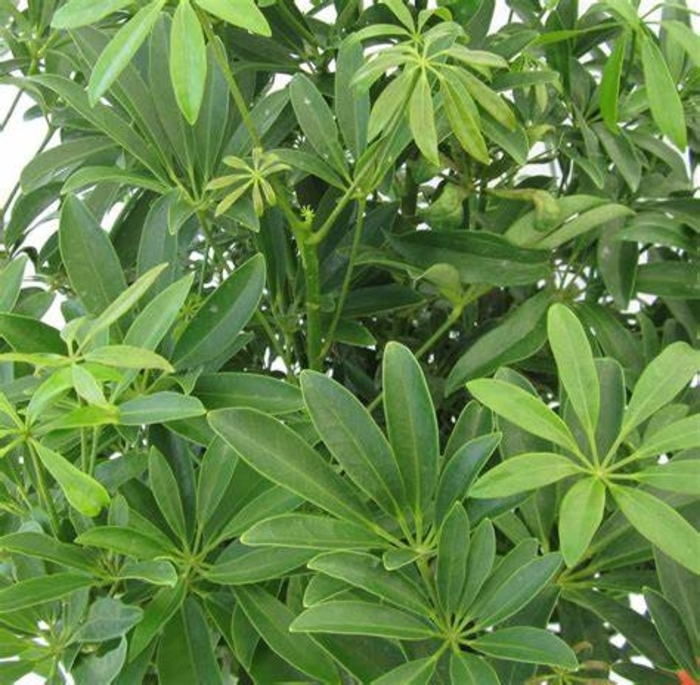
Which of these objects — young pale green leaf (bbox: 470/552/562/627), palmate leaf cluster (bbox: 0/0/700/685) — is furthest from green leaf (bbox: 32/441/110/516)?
young pale green leaf (bbox: 470/552/562/627)

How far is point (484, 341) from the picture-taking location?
2.91 feet

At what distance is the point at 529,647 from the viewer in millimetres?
702

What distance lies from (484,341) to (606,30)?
274mm

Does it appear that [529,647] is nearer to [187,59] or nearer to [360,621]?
[360,621]

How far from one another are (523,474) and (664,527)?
0.24 ft

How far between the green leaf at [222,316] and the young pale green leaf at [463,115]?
0.14 meters

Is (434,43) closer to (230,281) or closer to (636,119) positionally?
(230,281)

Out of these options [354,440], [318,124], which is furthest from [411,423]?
[318,124]

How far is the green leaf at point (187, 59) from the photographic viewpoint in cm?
68

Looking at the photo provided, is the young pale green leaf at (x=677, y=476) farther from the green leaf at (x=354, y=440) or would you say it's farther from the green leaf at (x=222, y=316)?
the green leaf at (x=222, y=316)

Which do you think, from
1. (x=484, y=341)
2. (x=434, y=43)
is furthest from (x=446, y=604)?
(x=434, y=43)

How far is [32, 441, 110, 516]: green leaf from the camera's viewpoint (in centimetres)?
68

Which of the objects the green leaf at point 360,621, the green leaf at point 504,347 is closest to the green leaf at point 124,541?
the green leaf at point 360,621

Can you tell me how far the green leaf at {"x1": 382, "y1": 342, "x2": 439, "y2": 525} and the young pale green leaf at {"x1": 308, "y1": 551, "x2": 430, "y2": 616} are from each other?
4 centimetres
